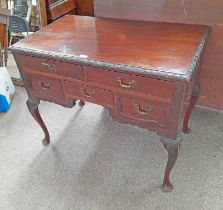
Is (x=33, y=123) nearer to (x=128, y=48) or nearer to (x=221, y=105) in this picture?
(x=128, y=48)

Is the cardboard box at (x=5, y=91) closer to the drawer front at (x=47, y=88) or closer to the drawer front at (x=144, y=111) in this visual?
the drawer front at (x=47, y=88)

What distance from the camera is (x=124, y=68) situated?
3.21 feet

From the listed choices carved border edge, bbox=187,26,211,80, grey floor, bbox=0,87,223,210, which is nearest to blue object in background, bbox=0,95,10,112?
grey floor, bbox=0,87,223,210

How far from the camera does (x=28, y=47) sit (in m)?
1.17

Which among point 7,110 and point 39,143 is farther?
point 7,110

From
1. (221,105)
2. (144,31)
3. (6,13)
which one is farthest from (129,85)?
(6,13)

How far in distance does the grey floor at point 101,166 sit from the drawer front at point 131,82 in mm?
602

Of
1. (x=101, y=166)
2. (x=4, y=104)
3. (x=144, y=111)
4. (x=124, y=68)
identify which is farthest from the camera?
(x=4, y=104)

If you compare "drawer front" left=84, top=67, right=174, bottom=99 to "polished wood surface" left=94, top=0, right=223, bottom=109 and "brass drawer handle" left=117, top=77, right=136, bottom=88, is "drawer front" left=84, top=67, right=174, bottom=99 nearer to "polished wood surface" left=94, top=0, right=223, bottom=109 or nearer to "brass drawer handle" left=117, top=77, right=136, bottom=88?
"brass drawer handle" left=117, top=77, right=136, bottom=88

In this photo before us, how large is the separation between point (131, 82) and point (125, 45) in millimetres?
207

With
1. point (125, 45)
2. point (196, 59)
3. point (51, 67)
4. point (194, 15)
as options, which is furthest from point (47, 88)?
point (194, 15)

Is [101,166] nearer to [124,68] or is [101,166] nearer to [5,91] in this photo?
[124,68]

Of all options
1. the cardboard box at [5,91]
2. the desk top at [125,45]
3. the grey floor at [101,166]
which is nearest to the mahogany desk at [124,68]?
the desk top at [125,45]

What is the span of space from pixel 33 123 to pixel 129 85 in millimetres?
1047
